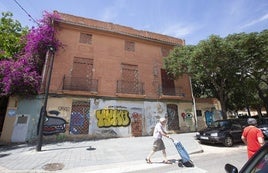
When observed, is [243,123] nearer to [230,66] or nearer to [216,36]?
[230,66]

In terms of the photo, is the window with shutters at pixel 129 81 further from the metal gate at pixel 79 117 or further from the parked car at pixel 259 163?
the parked car at pixel 259 163

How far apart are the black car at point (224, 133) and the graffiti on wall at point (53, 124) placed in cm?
925

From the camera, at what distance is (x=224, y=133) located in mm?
10422

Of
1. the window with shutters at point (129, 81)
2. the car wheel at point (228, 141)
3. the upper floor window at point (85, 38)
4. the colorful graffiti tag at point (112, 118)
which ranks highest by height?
the upper floor window at point (85, 38)

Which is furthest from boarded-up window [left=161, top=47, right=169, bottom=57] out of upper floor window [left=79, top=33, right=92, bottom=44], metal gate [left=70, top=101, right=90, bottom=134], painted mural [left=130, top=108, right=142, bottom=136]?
metal gate [left=70, top=101, right=90, bottom=134]

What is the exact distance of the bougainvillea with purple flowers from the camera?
12.1 meters

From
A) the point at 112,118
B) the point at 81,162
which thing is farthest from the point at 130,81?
the point at 81,162

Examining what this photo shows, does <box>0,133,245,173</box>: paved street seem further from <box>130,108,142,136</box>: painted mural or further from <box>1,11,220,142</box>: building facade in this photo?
<box>130,108,142,136</box>: painted mural

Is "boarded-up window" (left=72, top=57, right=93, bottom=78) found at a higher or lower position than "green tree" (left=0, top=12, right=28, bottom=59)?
lower

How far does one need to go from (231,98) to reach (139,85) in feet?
47.0

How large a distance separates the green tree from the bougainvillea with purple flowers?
3.51ft

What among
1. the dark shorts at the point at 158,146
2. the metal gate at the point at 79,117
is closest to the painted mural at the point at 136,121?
the metal gate at the point at 79,117

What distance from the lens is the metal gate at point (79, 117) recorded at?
508 inches

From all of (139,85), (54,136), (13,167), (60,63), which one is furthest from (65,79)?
(13,167)
